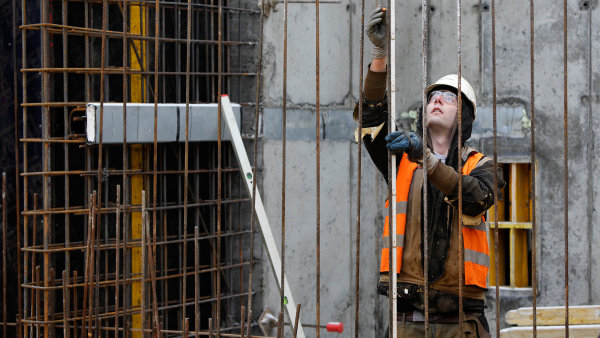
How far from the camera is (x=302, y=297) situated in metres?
6.17

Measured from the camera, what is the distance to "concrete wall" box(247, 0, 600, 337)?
578 centimetres

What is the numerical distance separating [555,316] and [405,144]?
1862 mm

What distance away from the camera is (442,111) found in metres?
4.06

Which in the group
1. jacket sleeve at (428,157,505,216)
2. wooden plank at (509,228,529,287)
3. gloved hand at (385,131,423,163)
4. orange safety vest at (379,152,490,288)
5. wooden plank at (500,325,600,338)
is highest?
gloved hand at (385,131,423,163)

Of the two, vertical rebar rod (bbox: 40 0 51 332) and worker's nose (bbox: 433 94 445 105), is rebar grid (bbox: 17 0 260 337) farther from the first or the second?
worker's nose (bbox: 433 94 445 105)

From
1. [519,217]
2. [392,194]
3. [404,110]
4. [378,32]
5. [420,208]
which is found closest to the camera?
[392,194]

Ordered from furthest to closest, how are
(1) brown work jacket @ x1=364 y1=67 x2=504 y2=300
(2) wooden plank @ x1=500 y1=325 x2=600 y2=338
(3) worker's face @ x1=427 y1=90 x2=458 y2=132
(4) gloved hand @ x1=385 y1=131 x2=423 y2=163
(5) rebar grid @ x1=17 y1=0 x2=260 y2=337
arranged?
(5) rebar grid @ x1=17 y1=0 x2=260 y2=337, (2) wooden plank @ x1=500 y1=325 x2=600 y2=338, (3) worker's face @ x1=427 y1=90 x2=458 y2=132, (1) brown work jacket @ x1=364 y1=67 x2=504 y2=300, (4) gloved hand @ x1=385 y1=131 x2=423 y2=163

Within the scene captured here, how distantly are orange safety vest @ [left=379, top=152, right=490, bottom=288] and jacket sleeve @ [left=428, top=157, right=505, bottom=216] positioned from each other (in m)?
0.09

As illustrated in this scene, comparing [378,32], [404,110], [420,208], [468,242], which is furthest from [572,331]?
[404,110]

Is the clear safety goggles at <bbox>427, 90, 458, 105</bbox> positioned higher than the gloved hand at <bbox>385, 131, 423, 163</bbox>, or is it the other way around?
the clear safety goggles at <bbox>427, 90, 458, 105</bbox>

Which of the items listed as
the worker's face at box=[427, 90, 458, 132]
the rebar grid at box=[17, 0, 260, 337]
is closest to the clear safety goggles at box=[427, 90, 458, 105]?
the worker's face at box=[427, 90, 458, 132]

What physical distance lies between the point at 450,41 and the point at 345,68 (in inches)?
32.9

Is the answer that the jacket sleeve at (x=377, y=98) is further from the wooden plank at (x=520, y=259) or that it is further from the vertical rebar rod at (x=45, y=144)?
the vertical rebar rod at (x=45, y=144)

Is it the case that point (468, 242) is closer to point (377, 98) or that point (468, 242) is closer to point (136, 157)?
point (377, 98)
